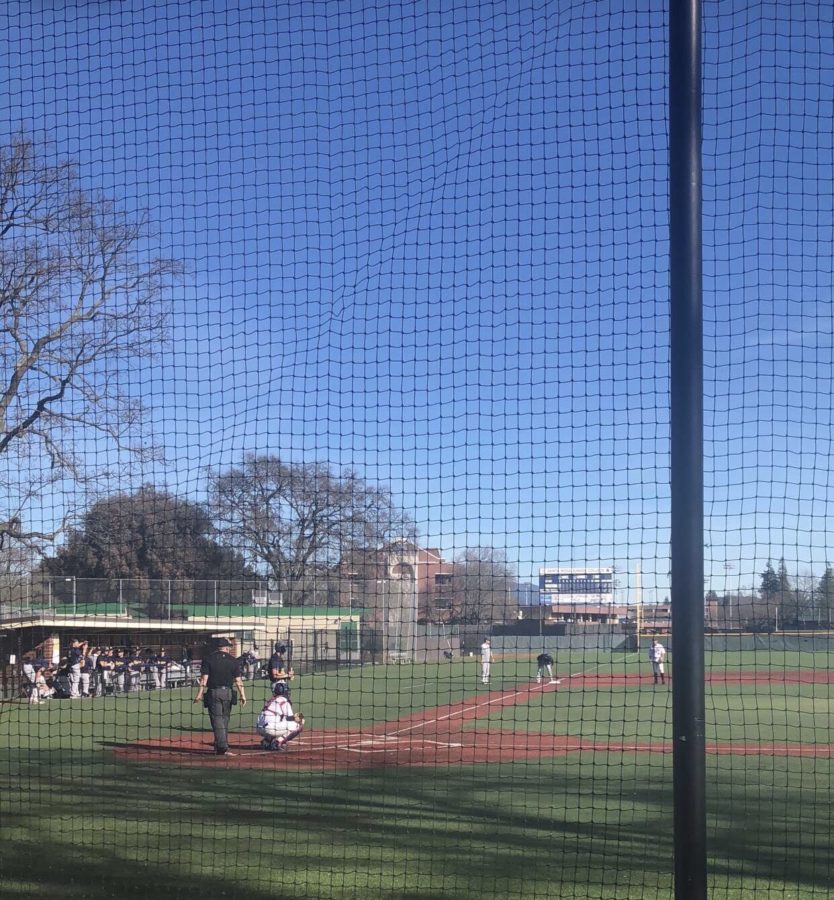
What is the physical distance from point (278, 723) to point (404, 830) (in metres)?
5.98

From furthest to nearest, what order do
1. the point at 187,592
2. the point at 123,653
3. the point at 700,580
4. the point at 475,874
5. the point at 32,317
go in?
the point at 123,653 → the point at 187,592 → the point at 32,317 → the point at 475,874 → the point at 700,580

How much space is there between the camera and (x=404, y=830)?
27.4ft

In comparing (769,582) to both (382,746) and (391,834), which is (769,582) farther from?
(382,746)

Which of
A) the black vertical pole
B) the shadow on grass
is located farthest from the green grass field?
the black vertical pole

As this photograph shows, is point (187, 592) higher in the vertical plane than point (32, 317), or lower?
lower

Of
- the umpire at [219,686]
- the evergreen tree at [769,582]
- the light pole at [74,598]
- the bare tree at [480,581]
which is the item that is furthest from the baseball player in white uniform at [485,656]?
the evergreen tree at [769,582]

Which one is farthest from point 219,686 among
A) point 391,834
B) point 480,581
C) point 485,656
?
point 485,656

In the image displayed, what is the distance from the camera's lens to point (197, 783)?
11.1 metres

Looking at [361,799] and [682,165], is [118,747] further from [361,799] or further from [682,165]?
[682,165]

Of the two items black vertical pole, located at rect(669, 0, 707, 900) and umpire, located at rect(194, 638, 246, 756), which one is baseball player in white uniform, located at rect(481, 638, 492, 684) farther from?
black vertical pole, located at rect(669, 0, 707, 900)

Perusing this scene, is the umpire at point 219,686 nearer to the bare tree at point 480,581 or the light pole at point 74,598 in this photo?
the bare tree at point 480,581

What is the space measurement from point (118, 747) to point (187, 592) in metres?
4.98

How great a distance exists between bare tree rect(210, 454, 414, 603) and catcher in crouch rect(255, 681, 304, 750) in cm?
358

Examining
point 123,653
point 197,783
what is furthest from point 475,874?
point 123,653
